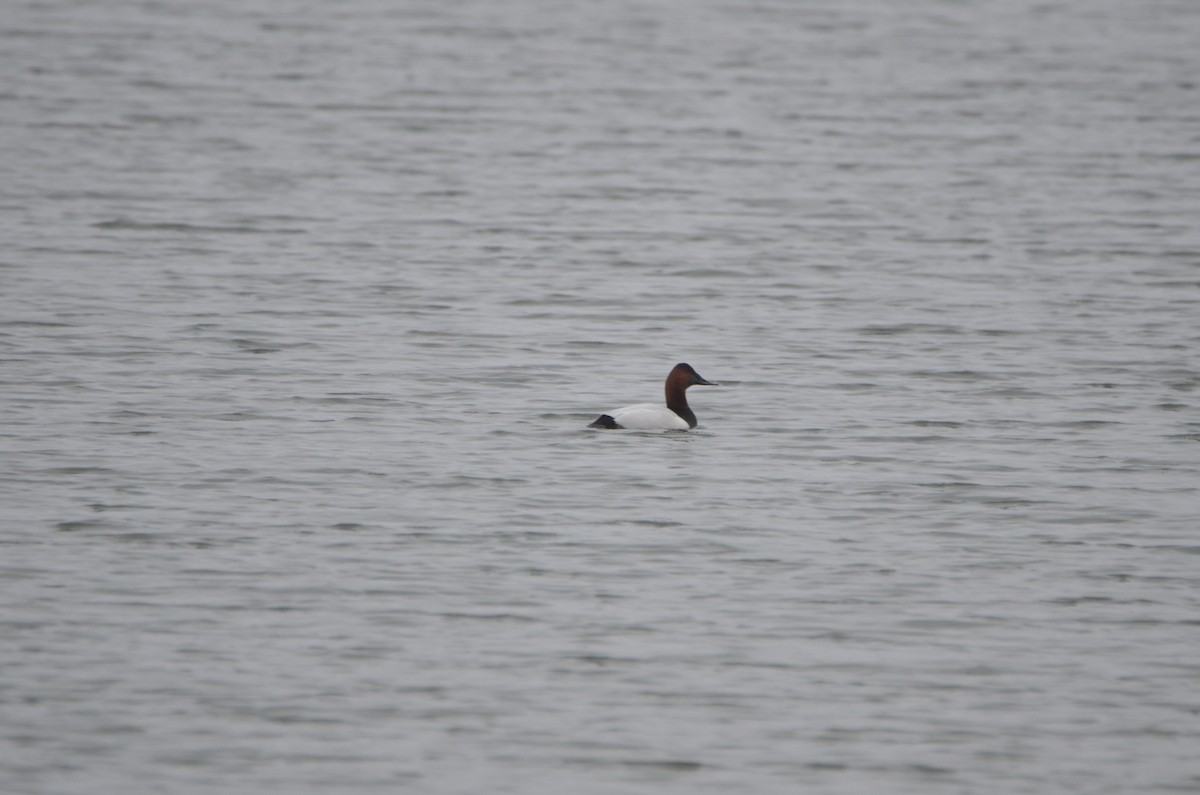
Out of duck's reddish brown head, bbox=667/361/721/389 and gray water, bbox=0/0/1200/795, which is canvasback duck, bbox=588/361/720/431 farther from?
gray water, bbox=0/0/1200/795

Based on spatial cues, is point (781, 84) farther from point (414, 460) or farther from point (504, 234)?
point (414, 460)

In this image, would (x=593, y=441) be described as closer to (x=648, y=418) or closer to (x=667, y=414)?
(x=648, y=418)

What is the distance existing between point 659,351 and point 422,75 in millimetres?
19881

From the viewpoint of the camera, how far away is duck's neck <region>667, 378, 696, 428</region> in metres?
14.2

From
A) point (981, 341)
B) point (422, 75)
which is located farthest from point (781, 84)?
point (981, 341)

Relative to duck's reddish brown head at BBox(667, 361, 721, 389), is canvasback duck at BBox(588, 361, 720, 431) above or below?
below

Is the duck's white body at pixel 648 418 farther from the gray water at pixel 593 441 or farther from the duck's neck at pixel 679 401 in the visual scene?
the gray water at pixel 593 441

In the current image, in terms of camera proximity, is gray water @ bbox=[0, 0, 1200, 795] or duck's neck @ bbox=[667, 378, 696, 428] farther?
duck's neck @ bbox=[667, 378, 696, 428]

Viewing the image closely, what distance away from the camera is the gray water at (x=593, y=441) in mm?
8664

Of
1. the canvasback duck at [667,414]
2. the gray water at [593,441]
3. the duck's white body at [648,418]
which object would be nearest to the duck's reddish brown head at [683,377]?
the canvasback duck at [667,414]

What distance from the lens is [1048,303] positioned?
19938mm

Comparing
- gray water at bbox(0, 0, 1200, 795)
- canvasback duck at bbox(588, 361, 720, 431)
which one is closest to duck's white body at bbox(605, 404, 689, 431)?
canvasback duck at bbox(588, 361, 720, 431)

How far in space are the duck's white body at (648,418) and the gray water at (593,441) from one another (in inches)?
7.5

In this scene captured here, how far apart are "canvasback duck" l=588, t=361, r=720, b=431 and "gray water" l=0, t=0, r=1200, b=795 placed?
7.8 inches
